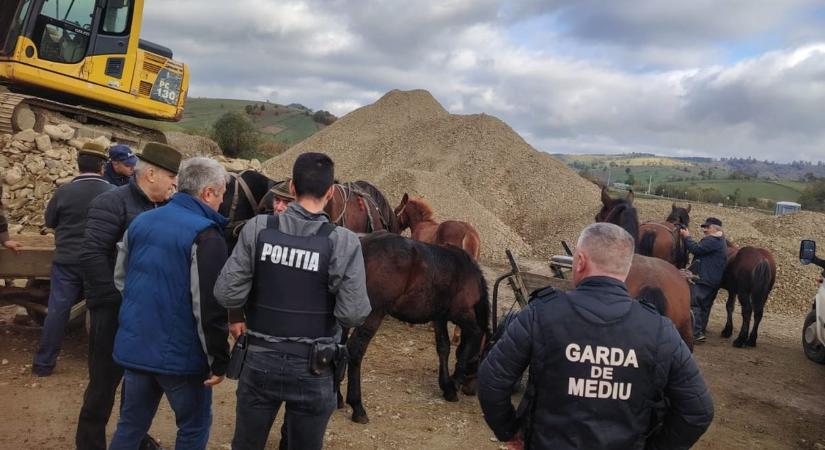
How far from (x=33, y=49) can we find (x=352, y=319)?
11696mm

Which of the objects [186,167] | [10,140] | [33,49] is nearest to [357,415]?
[186,167]

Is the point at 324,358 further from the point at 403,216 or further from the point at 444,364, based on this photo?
the point at 403,216

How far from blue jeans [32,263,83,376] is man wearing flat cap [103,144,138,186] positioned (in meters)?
0.82

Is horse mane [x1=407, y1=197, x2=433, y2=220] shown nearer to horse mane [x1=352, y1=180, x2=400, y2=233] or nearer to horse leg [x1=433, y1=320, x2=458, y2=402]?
horse mane [x1=352, y1=180, x2=400, y2=233]

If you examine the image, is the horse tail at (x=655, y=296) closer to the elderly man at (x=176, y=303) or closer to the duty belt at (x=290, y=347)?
the duty belt at (x=290, y=347)

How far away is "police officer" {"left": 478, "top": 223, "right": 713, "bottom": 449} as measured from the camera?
218cm

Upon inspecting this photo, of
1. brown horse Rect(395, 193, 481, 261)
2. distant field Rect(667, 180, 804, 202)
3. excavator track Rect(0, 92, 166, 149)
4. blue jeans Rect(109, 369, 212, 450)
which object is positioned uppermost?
distant field Rect(667, 180, 804, 202)

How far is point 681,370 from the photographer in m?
2.23

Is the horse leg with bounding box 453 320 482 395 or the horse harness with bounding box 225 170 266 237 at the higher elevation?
the horse harness with bounding box 225 170 266 237

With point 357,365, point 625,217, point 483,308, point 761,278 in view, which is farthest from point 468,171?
point 357,365

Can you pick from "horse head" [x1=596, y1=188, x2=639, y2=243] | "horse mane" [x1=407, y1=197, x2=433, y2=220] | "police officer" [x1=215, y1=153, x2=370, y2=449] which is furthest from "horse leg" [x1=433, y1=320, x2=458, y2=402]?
"horse mane" [x1=407, y1=197, x2=433, y2=220]

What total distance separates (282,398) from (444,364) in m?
3.16

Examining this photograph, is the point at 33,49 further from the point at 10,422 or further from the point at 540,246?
the point at 540,246

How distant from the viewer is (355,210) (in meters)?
7.94
